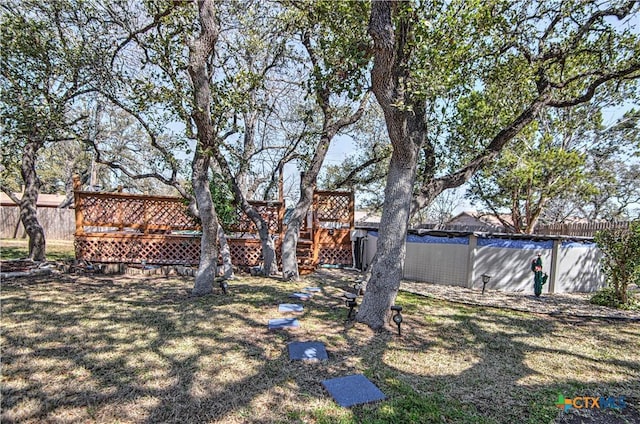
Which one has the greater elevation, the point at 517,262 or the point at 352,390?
the point at 517,262

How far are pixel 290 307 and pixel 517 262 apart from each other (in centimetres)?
589

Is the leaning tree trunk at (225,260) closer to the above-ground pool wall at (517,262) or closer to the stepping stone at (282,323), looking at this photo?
the stepping stone at (282,323)

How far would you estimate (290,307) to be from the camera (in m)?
4.87

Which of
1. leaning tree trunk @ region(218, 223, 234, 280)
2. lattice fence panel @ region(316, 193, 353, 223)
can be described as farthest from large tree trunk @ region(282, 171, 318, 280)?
lattice fence panel @ region(316, 193, 353, 223)

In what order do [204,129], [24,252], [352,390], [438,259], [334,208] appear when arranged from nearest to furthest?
[352,390]
[204,129]
[438,259]
[334,208]
[24,252]

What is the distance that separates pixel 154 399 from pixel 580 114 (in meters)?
14.3

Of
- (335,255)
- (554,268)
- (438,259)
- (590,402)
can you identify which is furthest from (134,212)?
(554,268)

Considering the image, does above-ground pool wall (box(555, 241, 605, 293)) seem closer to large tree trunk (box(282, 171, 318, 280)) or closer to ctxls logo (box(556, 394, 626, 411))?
ctxls logo (box(556, 394, 626, 411))

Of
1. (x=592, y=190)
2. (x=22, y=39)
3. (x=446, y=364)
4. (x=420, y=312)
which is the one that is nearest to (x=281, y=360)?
(x=446, y=364)

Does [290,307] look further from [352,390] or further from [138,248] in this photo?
[138,248]

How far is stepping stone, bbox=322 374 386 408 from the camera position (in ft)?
7.92

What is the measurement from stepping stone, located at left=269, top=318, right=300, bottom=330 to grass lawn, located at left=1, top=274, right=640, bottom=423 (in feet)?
0.49

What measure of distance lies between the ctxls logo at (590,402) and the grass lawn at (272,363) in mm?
61

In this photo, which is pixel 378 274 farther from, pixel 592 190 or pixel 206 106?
pixel 592 190
